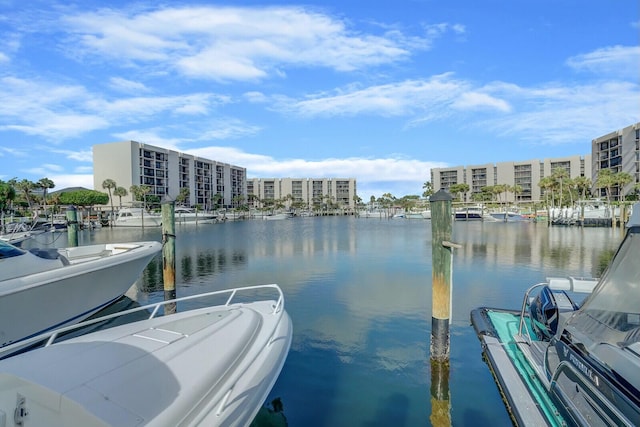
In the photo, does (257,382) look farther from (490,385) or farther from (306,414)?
(490,385)

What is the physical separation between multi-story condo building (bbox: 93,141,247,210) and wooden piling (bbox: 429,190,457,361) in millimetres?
63763

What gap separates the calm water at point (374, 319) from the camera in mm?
6207

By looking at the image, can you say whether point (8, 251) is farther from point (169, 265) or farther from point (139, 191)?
point (139, 191)

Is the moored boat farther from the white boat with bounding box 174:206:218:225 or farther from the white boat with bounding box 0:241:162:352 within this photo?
the white boat with bounding box 174:206:218:225

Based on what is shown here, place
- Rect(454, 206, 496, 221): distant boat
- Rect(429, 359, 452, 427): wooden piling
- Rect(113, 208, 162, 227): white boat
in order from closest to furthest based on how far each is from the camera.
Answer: Rect(429, 359, 452, 427): wooden piling, Rect(113, 208, 162, 227): white boat, Rect(454, 206, 496, 221): distant boat

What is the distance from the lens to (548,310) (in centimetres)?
610

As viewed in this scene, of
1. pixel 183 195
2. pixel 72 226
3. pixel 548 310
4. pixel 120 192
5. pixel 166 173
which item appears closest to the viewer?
pixel 548 310

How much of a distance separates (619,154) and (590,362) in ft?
325

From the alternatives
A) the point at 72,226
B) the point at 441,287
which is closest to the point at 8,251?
the point at 441,287

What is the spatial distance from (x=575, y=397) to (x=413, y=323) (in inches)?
226

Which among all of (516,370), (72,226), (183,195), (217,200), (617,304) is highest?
(183,195)

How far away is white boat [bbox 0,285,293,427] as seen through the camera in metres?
2.88

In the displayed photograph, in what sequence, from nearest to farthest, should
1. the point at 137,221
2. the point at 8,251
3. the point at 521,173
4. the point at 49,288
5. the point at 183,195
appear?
the point at 49,288 → the point at 8,251 → the point at 137,221 → the point at 183,195 → the point at 521,173

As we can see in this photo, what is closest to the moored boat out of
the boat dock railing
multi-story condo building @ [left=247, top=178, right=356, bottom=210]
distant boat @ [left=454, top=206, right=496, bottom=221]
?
the boat dock railing
